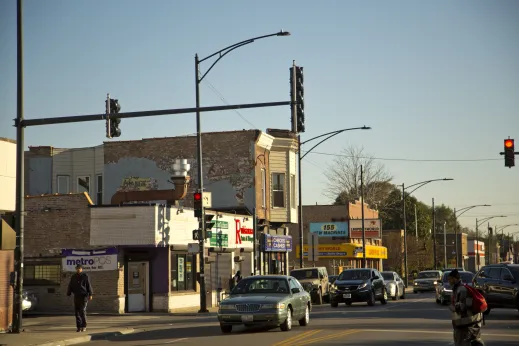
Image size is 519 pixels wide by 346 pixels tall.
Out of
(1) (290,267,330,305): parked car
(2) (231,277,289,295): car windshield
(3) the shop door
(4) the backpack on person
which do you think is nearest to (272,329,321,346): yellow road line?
(2) (231,277,289,295): car windshield

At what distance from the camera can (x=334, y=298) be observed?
3950cm

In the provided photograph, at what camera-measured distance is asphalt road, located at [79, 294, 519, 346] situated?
20.4 metres

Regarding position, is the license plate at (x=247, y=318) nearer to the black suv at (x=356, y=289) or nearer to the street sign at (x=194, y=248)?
the street sign at (x=194, y=248)

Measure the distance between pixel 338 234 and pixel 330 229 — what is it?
888 mm

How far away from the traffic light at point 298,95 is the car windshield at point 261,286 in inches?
177

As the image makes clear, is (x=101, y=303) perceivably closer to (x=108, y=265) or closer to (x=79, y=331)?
(x=108, y=265)

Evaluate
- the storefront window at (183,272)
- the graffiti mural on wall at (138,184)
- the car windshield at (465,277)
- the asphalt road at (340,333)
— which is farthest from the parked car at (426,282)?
the asphalt road at (340,333)

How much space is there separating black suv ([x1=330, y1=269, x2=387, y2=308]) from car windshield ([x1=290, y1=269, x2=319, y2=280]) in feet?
16.2

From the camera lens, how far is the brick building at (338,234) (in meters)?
68.2

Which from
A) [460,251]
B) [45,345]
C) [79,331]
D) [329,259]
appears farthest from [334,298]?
[460,251]

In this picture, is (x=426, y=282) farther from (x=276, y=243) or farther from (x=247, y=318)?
(x=247, y=318)

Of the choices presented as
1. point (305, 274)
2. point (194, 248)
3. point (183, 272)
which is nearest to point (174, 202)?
point (183, 272)

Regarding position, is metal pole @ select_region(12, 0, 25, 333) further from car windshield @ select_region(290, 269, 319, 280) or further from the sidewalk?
car windshield @ select_region(290, 269, 319, 280)

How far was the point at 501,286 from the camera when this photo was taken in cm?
2962
